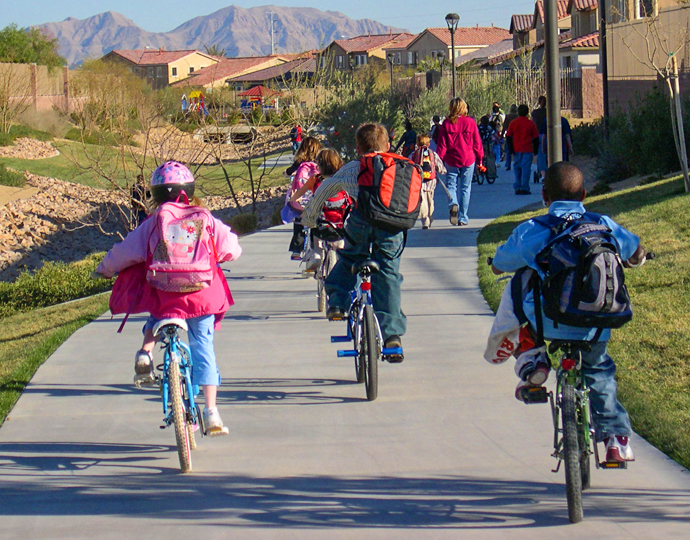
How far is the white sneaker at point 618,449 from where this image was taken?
4023 mm

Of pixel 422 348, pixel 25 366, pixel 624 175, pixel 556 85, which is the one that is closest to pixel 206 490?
pixel 422 348

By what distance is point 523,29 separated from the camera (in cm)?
7406

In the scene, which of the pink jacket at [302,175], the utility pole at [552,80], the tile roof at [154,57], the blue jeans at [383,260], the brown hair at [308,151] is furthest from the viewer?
the tile roof at [154,57]

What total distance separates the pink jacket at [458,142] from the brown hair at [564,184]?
30.1 ft

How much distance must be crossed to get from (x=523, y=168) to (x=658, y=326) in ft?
35.8

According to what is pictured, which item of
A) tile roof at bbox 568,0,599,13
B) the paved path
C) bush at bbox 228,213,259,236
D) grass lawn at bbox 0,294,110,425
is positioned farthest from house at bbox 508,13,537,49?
the paved path

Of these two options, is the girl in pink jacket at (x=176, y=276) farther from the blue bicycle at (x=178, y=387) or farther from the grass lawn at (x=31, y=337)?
the grass lawn at (x=31, y=337)

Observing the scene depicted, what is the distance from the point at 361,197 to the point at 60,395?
2.65 meters

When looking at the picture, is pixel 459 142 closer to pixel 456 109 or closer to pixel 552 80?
pixel 456 109

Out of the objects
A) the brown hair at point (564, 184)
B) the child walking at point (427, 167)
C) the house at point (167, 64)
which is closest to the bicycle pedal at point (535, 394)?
the brown hair at point (564, 184)

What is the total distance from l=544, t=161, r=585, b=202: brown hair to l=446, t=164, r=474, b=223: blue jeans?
932cm

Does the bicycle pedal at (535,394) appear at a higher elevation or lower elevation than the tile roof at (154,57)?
lower

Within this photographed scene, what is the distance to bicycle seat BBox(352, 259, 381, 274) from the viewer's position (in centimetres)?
588

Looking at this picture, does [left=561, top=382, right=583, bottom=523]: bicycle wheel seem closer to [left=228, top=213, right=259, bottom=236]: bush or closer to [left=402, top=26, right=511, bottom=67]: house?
[left=228, top=213, right=259, bottom=236]: bush
